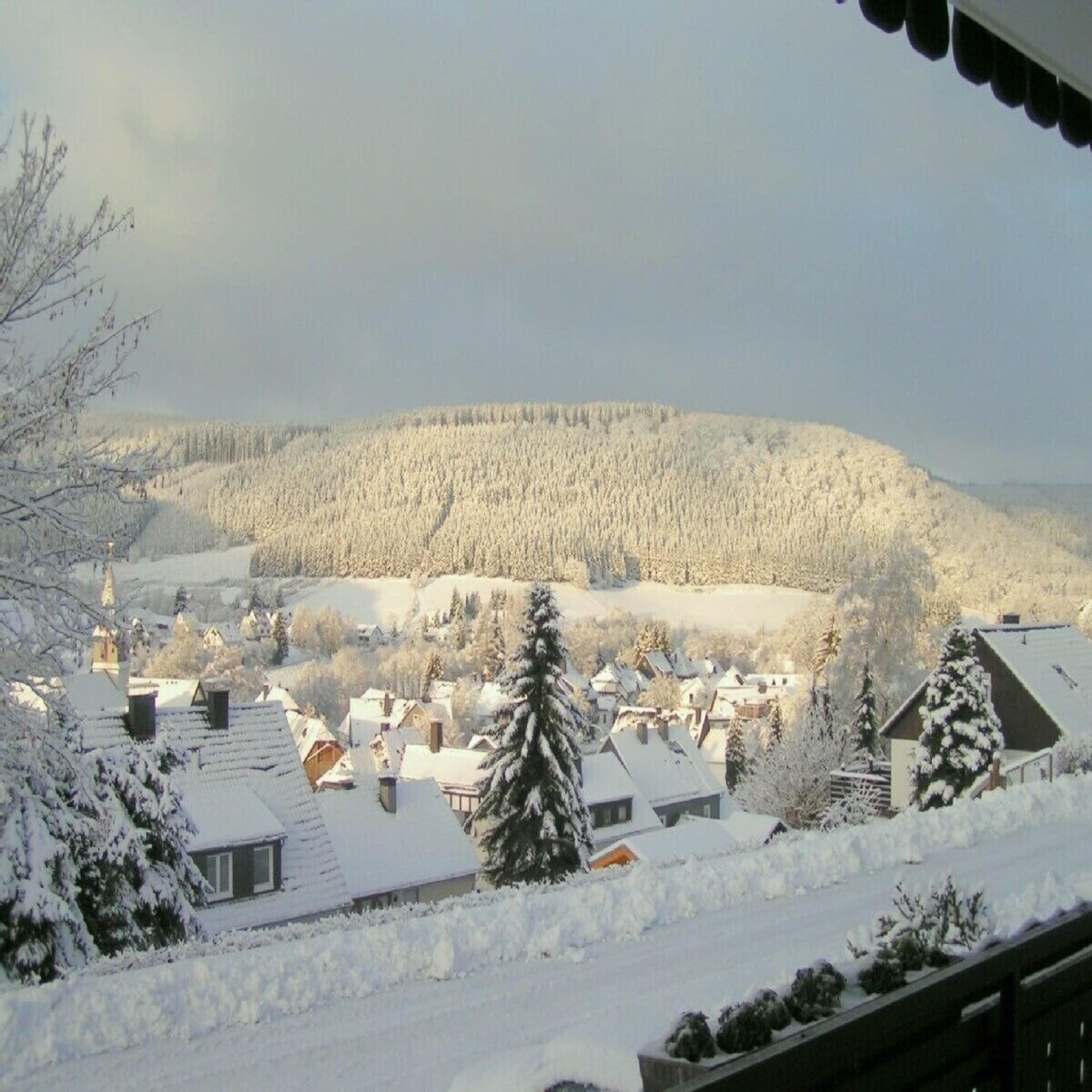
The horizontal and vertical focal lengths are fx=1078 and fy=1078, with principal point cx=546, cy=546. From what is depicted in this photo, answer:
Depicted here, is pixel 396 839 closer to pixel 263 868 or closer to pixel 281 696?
pixel 263 868

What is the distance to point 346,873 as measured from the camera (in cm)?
1596

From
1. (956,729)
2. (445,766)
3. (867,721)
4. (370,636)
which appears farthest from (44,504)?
(370,636)

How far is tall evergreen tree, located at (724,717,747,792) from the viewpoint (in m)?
33.2

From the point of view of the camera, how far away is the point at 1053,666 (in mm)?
17562

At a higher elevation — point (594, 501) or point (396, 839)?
point (594, 501)

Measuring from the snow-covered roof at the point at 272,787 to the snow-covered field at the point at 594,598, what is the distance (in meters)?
40.1

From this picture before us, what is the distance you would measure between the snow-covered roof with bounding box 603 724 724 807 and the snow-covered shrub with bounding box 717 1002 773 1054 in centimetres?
2550

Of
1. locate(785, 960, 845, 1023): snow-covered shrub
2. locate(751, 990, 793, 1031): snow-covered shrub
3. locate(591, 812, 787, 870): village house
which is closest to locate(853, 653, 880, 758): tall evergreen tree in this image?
locate(591, 812, 787, 870): village house

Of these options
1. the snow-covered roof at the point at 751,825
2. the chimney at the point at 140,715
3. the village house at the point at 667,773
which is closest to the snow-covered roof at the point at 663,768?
the village house at the point at 667,773

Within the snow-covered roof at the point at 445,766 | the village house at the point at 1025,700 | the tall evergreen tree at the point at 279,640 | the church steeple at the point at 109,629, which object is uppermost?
the tall evergreen tree at the point at 279,640

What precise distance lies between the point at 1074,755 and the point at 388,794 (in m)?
10.4

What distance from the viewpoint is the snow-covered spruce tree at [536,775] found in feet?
50.1

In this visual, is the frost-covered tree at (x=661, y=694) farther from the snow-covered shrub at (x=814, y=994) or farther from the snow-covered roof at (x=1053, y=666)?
the snow-covered shrub at (x=814, y=994)

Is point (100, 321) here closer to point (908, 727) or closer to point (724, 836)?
point (908, 727)
